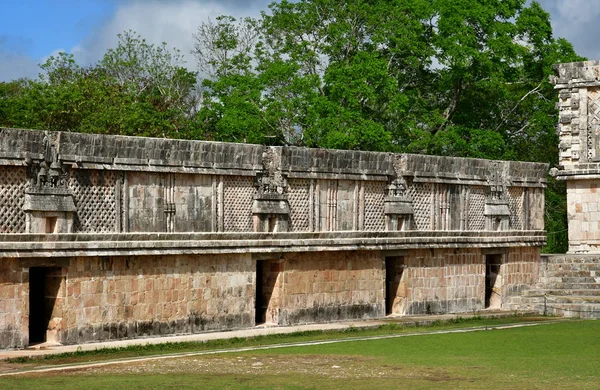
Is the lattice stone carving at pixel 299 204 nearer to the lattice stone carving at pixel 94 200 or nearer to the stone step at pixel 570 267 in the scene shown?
the lattice stone carving at pixel 94 200

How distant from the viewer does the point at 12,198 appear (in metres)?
16.4

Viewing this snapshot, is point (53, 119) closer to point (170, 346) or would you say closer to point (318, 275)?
point (318, 275)

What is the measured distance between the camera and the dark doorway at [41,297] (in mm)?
16891

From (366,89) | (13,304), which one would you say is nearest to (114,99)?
(366,89)

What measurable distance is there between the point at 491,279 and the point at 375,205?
447 centimetres

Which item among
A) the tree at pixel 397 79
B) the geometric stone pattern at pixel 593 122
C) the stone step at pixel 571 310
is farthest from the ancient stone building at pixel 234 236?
the tree at pixel 397 79

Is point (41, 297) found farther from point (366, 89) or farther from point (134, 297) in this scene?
point (366, 89)

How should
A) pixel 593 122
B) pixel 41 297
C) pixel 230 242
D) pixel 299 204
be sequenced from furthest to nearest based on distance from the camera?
pixel 593 122 < pixel 299 204 < pixel 230 242 < pixel 41 297

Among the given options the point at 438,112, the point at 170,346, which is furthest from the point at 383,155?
the point at 438,112

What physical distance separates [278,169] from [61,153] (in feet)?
14.8

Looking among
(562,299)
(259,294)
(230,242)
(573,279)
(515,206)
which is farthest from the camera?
(515,206)

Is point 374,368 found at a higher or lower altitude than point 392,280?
lower

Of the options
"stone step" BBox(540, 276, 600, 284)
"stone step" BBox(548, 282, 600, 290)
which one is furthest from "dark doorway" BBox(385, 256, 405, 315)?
"stone step" BBox(540, 276, 600, 284)

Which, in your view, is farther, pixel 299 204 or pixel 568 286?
pixel 568 286
